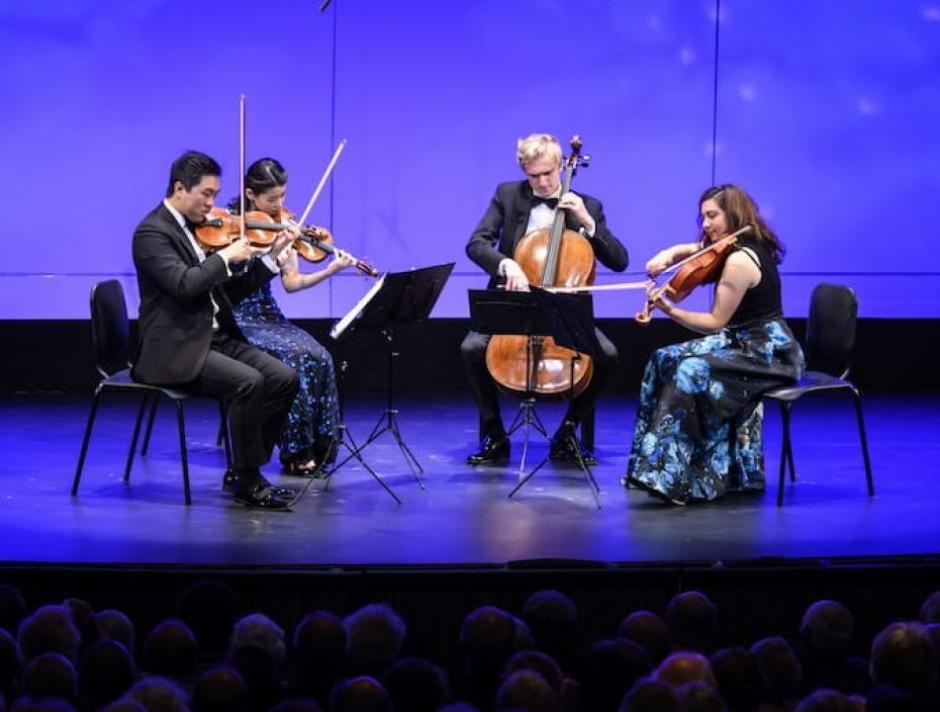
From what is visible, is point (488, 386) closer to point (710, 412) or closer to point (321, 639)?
point (710, 412)

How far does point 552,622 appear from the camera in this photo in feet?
9.28

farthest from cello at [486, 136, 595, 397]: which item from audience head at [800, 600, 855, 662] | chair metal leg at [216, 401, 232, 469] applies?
audience head at [800, 600, 855, 662]

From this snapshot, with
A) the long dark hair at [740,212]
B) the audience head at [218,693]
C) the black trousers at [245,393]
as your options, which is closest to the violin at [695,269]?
the long dark hair at [740,212]

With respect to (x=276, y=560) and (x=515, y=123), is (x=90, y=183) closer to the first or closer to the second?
(x=515, y=123)

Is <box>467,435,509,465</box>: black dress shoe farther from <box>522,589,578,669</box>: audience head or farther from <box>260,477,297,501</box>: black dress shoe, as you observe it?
<box>522,589,578,669</box>: audience head

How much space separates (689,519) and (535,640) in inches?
64.6

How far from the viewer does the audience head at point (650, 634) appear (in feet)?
8.82

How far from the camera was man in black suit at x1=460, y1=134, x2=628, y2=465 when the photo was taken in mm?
5199

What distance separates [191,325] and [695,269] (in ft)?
5.49

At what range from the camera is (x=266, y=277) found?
4.69 m

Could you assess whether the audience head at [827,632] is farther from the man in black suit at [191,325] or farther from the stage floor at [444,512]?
the man in black suit at [191,325]

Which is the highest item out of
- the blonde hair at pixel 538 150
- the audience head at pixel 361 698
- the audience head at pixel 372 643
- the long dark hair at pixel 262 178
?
the blonde hair at pixel 538 150

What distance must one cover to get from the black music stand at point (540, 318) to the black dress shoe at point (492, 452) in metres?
0.46

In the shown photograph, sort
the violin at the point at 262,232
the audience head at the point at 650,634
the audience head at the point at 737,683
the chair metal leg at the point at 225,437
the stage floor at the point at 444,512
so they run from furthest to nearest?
the chair metal leg at the point at 225,437 < the violin at the point at 262,232 < the stage floor at the point at 444,512 < the audience head at the point at 650,634 < the audience head at the point at 737,683
